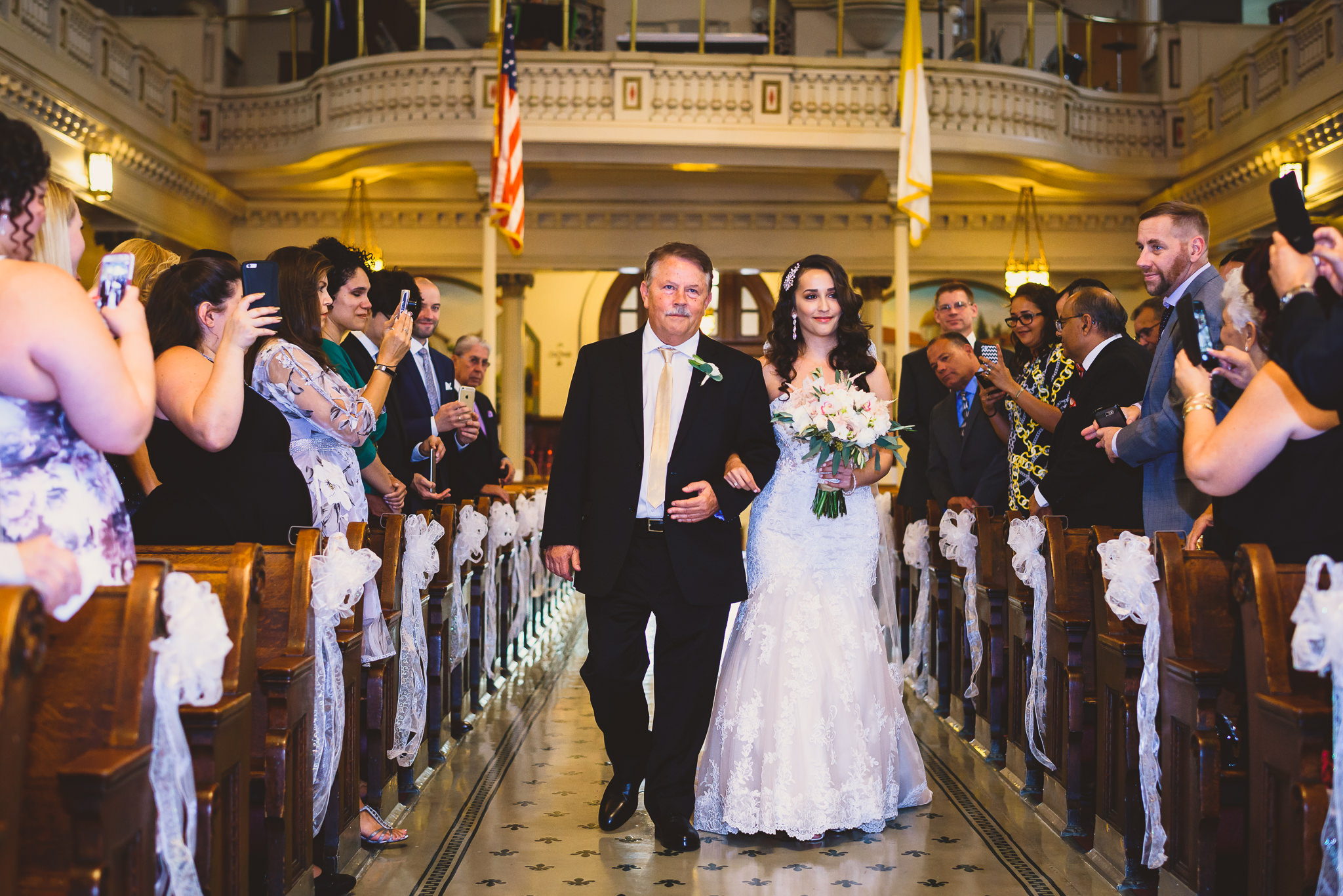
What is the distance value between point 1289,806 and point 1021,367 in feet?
11.5

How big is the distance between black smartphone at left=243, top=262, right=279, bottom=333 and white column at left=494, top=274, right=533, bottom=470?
11178 mm

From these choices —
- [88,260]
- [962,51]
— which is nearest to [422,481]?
[88,260]

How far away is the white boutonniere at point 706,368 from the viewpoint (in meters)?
3.47

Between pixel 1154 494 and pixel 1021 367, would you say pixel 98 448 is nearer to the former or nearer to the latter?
pixel 1154 494

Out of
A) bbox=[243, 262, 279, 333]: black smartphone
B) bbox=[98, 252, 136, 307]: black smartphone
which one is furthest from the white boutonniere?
bbox=[98, 252, 136, 307]: black smartphone

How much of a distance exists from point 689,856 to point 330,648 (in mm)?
1292

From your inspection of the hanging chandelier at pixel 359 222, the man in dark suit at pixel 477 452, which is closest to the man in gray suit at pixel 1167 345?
the man in dark suit at pixel 477 452

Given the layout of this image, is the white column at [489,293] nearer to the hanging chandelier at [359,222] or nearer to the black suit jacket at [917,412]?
the hanging chandelier at [359,222]

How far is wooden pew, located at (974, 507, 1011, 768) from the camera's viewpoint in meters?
4.55

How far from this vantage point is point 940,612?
18.8 ft

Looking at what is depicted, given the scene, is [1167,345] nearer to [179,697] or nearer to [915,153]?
[179,697]

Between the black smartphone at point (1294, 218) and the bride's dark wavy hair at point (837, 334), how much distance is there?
1.65 m

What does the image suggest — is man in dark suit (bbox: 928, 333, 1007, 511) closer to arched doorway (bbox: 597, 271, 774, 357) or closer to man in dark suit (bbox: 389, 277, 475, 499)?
man in dark suit (bbox: 389, 277, 475, 499)

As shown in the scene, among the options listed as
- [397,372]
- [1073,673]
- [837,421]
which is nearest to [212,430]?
[837,421]
